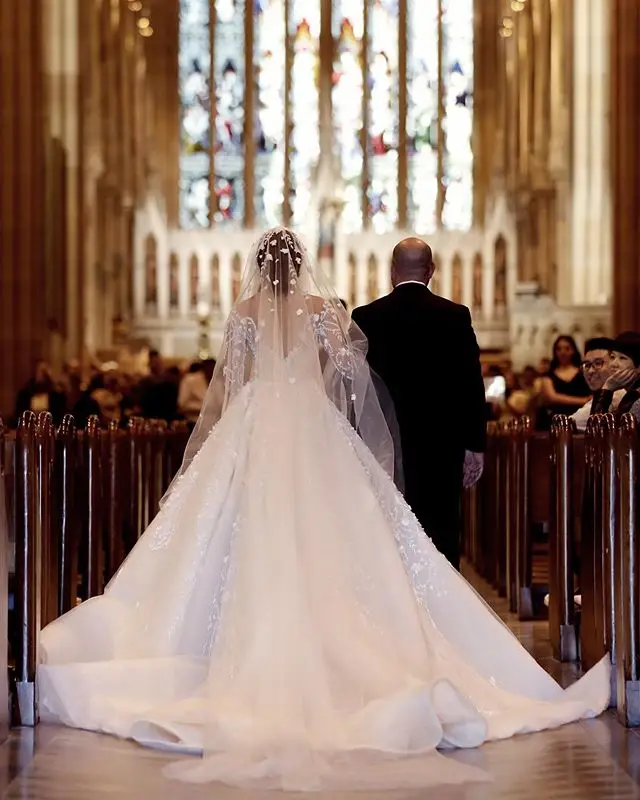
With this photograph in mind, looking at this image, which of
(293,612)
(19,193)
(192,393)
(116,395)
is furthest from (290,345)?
(19,193)

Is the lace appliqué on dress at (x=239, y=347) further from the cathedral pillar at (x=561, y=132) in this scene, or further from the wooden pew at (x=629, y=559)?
the cathedral pillar at (x=561, y=132)

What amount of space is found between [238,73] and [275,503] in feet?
97.3

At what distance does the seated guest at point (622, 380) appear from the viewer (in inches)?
292

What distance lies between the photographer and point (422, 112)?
34.7 meters

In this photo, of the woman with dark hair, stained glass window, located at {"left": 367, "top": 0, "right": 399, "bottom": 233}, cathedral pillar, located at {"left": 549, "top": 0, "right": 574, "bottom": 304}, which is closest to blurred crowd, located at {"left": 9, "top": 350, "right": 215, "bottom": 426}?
the woman with dark hair

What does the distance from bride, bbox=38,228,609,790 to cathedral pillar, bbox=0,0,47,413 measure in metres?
12.7

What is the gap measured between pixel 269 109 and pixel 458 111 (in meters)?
3.88

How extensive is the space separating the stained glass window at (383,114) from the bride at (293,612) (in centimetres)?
2804

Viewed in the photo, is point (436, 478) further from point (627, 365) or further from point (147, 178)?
point (147, 178)

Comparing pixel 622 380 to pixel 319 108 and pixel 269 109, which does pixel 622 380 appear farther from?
pixel 269 109

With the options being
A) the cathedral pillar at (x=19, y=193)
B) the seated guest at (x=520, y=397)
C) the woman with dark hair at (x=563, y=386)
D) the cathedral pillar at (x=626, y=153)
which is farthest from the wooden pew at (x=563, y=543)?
the cathedral pillar at (x=19, y=193)

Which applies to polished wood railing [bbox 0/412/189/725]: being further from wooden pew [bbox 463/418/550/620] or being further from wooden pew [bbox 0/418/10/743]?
wooden pew [bbox 463/418/550/620]

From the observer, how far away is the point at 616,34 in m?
18.4

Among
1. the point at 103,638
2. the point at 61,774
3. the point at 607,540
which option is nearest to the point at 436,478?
the point at 607,540
